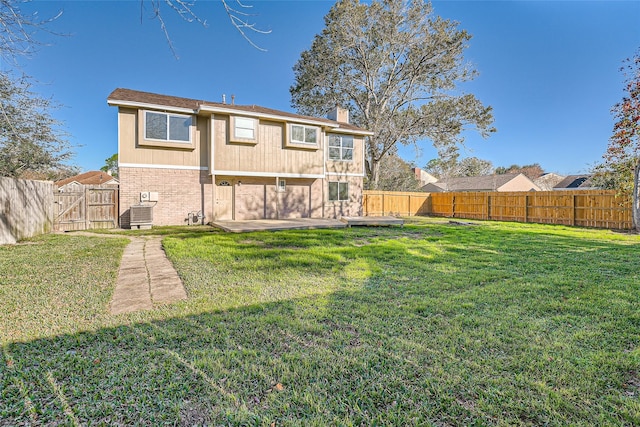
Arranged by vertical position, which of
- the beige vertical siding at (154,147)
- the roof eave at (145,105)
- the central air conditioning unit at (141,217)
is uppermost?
the roof eave at (145,105)

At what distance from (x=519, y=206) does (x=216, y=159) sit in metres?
16.2

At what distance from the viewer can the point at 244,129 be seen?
40.9 ft

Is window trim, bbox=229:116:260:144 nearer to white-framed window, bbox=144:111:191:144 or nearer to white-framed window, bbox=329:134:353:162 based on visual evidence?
Result: white-framed window, bbox=144:111:191:144

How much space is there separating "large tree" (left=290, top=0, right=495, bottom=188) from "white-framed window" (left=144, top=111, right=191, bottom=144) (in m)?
11.6

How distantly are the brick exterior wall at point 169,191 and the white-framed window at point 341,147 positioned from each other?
6.39m

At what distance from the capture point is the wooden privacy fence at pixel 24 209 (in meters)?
7.29

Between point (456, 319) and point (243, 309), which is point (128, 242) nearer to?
point (243, 309)

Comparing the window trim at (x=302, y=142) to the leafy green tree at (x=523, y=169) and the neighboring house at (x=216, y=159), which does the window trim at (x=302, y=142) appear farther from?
the leafy green tree at (x=523, y=169)

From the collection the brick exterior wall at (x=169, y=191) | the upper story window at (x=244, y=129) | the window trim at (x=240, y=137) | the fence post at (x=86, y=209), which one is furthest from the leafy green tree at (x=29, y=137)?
the upper story window at (x=244, y=129)

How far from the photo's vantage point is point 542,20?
12.6 metres

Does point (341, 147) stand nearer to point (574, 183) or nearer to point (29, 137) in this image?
point (29, 137)

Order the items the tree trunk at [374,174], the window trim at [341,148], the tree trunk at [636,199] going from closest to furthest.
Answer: the tree trunk at [636,199] → the window trim at [341,148] → the tree trunk at [374,174]

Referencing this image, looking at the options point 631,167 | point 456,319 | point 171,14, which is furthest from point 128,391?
point 631,167

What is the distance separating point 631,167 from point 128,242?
19041 millimetres
